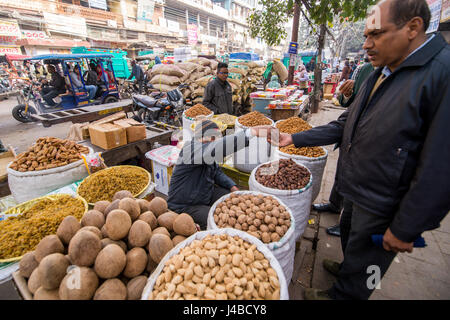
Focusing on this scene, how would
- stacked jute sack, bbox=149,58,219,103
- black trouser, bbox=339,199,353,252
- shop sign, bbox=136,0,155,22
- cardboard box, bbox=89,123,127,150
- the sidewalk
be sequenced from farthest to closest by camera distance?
shop sign, bbox=136,0,155,22 < stacked jute sack, bbox=149,58,219,103 < cardboard box, bbox=89,123,127,150 < the sidewalk < black trouser, bbox=339,199,353,252

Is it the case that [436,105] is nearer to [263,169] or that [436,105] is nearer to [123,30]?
[263,169]

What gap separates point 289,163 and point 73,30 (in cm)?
2562

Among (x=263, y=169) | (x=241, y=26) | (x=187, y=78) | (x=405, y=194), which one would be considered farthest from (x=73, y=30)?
(x=241, y=26)

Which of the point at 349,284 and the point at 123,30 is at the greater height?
A: the point at 123,30

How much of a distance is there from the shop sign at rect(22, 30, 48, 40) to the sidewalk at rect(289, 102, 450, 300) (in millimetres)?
24233

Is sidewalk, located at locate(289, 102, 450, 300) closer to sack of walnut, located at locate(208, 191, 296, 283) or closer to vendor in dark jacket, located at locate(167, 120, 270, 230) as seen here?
sack of walnut, located at locate(208, 191, 296, 283)

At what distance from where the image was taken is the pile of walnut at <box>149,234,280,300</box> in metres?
1.09

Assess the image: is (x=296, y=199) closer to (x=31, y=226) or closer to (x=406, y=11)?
(x=406, y=11)

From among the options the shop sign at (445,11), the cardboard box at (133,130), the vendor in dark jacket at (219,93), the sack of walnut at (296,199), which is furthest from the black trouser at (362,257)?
the vendor in dark jacket at (219,93)

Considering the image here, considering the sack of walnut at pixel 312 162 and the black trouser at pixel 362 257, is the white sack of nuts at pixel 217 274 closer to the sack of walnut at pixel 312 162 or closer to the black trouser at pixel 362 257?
the black trouser at pixel 362 257

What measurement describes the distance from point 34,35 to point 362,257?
25.1 meters

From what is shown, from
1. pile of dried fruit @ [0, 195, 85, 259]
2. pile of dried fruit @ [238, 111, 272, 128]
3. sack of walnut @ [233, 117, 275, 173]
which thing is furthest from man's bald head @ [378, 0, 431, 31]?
pile of dried fruit @ [0, 195, 85, 259]

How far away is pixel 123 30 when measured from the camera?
24.9 m
